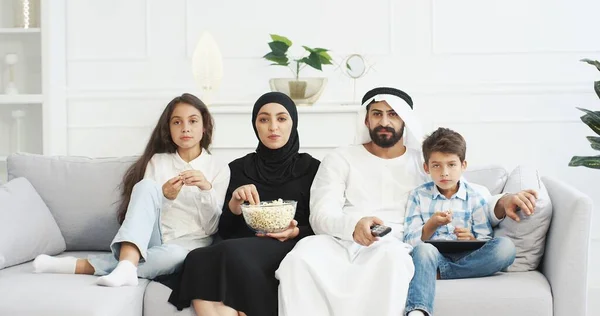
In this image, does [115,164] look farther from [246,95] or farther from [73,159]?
[246,95]

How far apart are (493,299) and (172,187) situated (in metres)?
1.34

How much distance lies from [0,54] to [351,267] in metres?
3.29

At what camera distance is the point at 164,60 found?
5.02 m

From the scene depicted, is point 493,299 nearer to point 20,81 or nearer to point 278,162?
point 278,162

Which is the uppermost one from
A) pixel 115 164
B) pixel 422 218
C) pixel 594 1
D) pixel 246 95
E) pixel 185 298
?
pixel 594 1

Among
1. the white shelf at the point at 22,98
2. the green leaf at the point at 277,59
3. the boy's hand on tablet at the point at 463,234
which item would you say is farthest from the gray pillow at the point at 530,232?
the white shelf at the point at 22,98

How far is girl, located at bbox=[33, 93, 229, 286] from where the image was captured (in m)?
3.04

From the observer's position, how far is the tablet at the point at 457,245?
9.73ft

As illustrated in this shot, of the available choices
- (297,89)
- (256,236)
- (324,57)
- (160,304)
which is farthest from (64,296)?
(324,57)

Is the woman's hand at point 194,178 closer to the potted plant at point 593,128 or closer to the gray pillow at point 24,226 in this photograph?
the gray pillow at point 24,226

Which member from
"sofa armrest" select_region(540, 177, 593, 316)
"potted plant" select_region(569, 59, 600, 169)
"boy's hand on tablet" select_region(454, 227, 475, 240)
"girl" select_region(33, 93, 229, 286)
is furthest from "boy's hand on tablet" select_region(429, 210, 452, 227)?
"potted plant" select_region(569, 59, 600, 169)

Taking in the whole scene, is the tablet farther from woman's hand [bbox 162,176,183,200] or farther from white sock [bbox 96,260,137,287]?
white sock [bbox 96,260,137,287]

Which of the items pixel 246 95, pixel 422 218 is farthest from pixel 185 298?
pixel 246 95

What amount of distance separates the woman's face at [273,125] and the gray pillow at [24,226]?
3.34 feet
